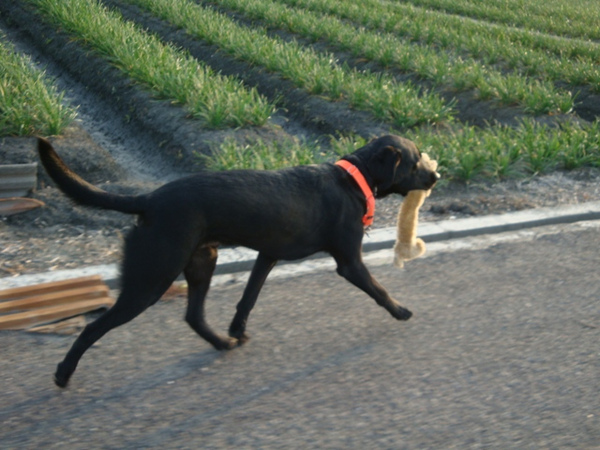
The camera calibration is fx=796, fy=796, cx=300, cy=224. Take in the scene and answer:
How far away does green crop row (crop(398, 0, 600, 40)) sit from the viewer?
56.4 feet

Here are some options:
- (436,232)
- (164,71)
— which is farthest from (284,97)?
(436,232)

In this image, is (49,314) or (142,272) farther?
(49,314)

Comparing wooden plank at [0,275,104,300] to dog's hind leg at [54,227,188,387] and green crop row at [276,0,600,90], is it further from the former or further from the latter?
green crop row at [276,0,600,90]

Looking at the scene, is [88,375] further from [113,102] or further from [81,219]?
[113,102]

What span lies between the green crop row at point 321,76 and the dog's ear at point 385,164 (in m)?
4.51

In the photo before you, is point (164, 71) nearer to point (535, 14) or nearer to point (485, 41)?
point (485, 41)

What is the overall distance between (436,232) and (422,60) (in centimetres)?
617

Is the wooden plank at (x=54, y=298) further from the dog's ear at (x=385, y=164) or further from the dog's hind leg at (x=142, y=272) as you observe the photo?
the dog's ear at (x=385, y=164)

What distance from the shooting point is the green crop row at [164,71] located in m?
8.01

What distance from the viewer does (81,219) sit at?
18.6 ft

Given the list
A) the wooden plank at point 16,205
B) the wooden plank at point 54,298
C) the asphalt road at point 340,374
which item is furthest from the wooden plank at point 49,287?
the wooden plank at point 16,205

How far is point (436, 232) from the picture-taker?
5750 mm

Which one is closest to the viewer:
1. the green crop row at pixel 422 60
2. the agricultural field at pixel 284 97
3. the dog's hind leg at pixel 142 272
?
the dog's hind leg at pixel 142 272

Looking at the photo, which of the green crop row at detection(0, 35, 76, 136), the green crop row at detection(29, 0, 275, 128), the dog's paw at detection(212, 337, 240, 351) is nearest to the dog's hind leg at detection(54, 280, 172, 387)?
the dog's paw at detection(212, 337, 240, 351)
